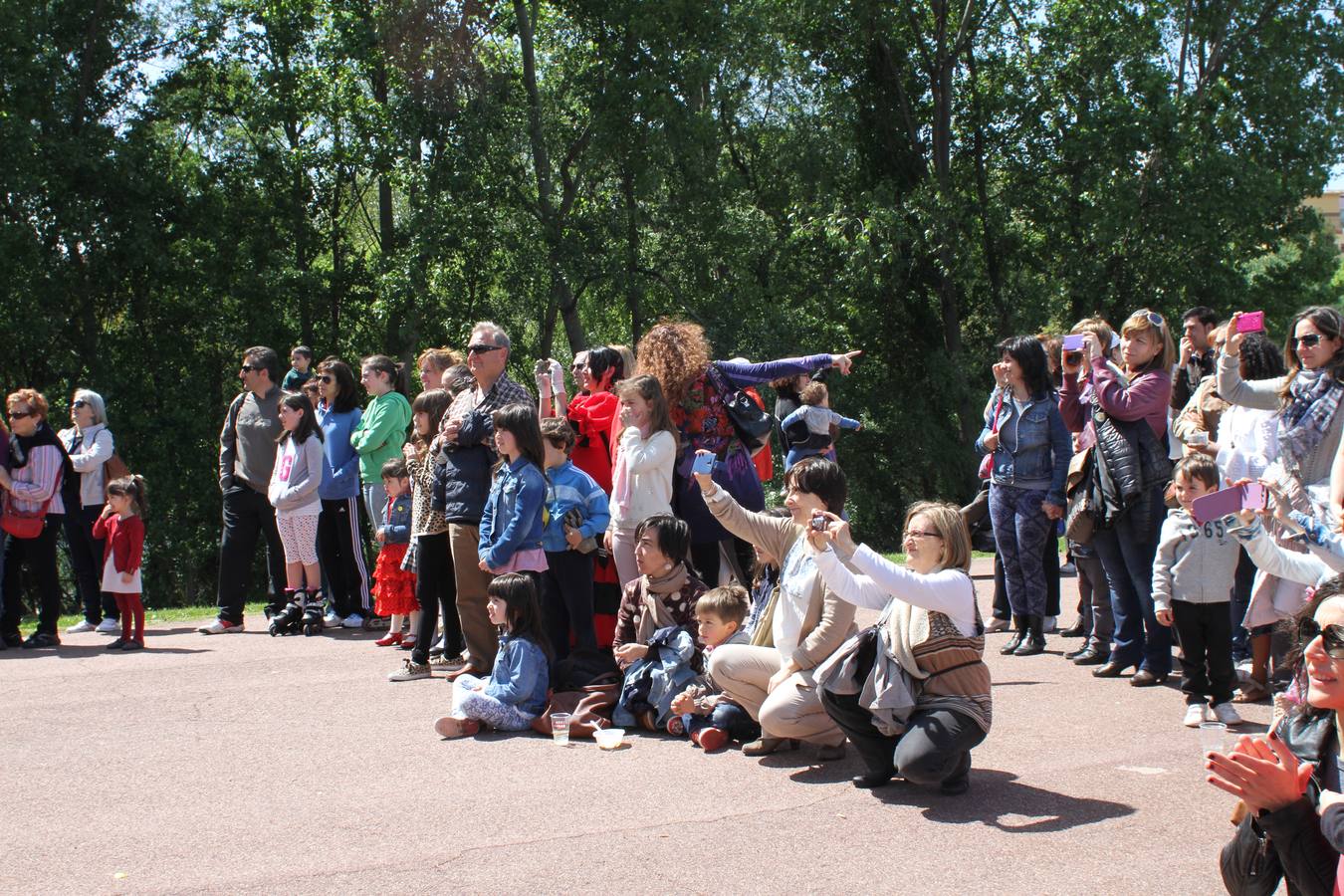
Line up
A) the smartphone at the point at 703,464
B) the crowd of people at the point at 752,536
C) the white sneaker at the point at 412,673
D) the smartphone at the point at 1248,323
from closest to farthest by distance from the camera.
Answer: the crowd of people at the point at 752,536 < the smartphone at the point at 703,464 < the smartphone at the point at 1248,323 < the white sneaker at the point at 412,673

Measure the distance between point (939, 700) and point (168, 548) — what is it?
74.0ft

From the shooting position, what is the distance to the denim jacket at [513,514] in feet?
23.7

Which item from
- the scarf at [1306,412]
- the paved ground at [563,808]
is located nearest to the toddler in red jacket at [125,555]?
the paved ground at [563,808]

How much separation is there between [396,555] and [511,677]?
2.79 m

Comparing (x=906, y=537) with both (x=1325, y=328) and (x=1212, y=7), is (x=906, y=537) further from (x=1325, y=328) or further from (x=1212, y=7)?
(x=1212, y=7)

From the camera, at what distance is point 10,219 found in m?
22.3

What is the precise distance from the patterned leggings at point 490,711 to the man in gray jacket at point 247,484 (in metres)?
4.51

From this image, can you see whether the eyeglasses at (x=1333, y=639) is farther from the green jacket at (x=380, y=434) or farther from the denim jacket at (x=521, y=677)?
the green jacket at (x=380, y=434)

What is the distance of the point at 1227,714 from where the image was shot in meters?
6.20

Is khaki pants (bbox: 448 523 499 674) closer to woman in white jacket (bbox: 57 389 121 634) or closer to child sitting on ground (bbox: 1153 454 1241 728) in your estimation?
child sitting on ground (bbox: 1153 454 1241 728)

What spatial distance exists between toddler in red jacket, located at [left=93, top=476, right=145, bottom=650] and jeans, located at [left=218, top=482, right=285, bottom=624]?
0.77 meters

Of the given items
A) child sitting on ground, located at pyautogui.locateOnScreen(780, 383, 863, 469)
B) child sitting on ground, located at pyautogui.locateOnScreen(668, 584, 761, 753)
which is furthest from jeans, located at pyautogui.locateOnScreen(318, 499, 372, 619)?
child sitting on ground, located at pyautogui.locateOnScreen(668, 584, 761, 753)

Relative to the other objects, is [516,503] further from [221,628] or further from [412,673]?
[221,628]

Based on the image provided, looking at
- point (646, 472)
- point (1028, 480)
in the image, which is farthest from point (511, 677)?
point (1028, 480)
